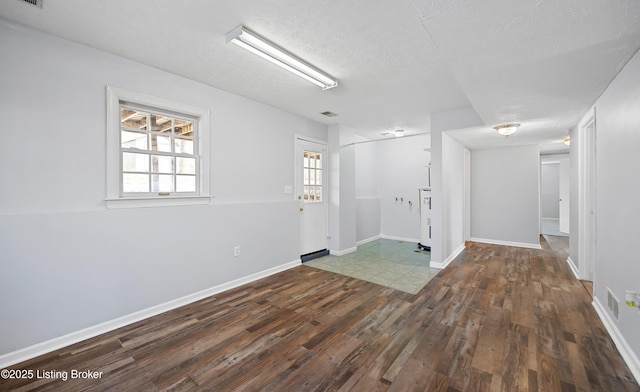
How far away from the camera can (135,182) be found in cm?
268

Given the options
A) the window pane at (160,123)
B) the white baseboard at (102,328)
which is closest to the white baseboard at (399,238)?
the white baseboard at (102,328)

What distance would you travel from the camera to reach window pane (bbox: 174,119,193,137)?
119 inches

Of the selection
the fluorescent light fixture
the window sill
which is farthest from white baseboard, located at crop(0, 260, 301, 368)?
the fluorescent light fixture

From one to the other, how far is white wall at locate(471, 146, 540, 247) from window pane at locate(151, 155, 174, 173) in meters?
6.44

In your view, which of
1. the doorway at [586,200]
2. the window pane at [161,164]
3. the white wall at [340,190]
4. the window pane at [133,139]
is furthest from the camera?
the white wall at [340,190]

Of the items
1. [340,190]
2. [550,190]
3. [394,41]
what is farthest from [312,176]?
[550,190]

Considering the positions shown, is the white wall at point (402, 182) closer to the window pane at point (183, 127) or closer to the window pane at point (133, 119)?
the window pane at point (183, 127)

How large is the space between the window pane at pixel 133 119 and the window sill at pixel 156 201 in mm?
757

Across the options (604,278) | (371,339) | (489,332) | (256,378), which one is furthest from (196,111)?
(604,278)

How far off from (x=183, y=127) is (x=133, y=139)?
1.85ft

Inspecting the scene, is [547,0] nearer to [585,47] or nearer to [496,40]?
[496,40]

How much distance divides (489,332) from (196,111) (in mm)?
3823

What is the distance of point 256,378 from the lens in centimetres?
179

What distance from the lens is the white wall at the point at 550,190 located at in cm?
1009
